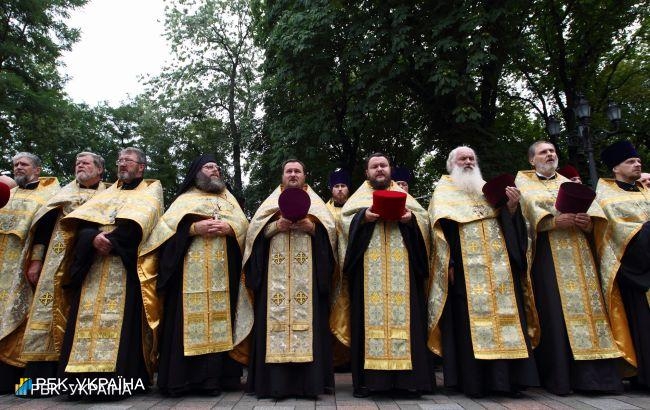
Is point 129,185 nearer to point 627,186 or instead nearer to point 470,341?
point 470,341

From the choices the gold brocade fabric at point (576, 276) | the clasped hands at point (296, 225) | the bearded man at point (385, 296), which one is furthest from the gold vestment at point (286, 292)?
the gold brocade fabric at point (576, 276)

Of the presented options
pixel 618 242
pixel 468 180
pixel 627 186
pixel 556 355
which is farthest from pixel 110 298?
pixel 627 186

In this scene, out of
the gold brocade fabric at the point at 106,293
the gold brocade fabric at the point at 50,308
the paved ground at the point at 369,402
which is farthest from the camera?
the gold brocade fabric at the point at 50,308

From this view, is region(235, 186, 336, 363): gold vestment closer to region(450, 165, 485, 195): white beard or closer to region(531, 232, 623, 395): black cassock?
region(450, 165, 485, 195): white beard

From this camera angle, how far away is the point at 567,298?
5.62m

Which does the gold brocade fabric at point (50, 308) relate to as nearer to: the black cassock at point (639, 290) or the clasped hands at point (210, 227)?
the clasped hands at point (210, 227)

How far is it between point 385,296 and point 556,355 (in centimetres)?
202

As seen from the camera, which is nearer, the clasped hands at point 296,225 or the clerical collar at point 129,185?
the clasped hands at point 296,225

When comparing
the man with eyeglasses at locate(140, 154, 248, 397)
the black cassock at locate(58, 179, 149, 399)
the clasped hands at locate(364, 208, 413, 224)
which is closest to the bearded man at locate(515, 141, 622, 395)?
the clasped hands at locate(364, 208, 413, 224)

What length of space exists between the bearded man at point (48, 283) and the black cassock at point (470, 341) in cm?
459

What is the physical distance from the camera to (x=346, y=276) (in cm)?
601

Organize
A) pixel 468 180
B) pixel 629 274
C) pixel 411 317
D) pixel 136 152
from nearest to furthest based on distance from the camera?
1. pixel 411 317
2. pixel 629 274
3. pixel 468 180
4. pixel 136 152

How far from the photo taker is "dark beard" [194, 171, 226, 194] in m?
6.22

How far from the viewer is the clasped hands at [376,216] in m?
5.59
